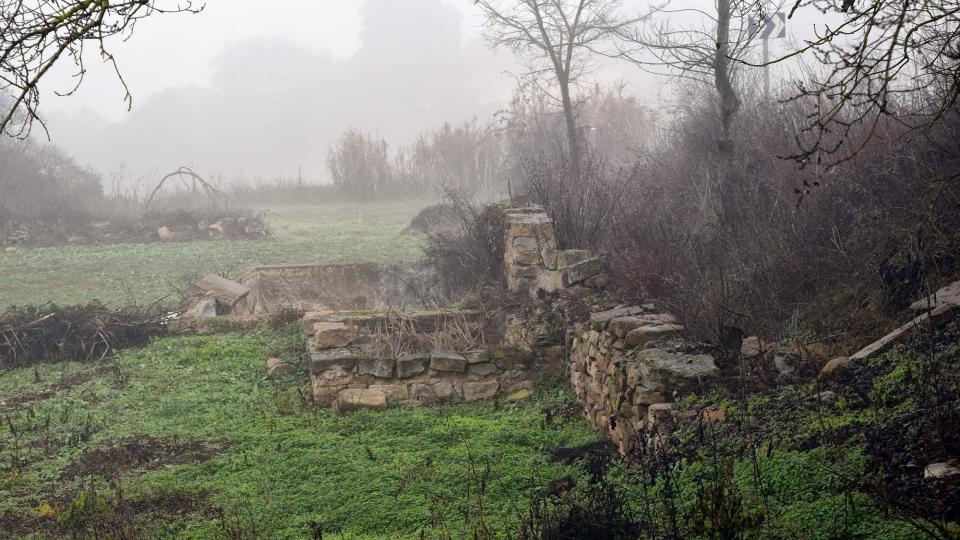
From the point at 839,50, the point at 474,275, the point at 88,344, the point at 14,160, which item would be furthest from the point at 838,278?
the point at 14,160

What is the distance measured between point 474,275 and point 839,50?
30.4 ft

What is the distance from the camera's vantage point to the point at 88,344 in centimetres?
1078

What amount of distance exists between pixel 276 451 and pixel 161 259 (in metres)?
13.0

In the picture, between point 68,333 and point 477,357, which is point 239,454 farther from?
point 68,333

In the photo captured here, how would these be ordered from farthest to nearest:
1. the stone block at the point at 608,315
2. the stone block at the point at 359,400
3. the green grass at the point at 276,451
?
1. the stone block at the point at 359,400
2. the stone block at the point at 608,315
3. the green grass at the point at 276,451

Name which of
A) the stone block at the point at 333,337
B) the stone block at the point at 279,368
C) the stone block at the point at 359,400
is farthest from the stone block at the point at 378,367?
the stone block at the point at 279,368

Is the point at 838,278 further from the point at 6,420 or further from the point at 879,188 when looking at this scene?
the point at 6,420

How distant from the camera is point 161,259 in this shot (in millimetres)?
18750

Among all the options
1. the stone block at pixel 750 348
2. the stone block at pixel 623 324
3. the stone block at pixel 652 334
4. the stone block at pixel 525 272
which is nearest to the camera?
the stone block at pixel 750 348

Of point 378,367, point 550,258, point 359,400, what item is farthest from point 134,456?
point 550,258

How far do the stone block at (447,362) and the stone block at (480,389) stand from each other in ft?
0.68

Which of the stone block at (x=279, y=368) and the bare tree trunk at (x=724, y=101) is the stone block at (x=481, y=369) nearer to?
the stone block at (x=279, y=368)

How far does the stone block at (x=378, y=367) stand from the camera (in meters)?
8.73

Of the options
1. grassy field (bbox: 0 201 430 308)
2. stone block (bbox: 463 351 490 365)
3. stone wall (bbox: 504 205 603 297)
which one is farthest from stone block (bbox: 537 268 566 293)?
grassy field (bbox: 0 201 430 308)
